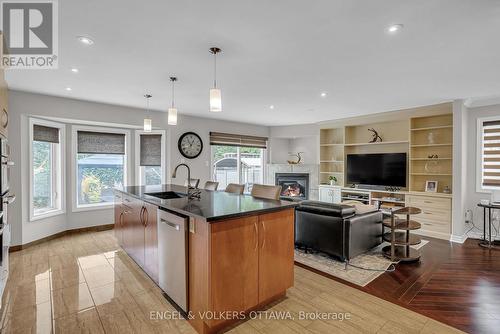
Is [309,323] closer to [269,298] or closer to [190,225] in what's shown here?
[269,298]

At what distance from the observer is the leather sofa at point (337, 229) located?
307 centimetres

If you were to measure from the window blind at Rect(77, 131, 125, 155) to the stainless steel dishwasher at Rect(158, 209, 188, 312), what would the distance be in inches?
135

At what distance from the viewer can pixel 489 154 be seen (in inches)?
171

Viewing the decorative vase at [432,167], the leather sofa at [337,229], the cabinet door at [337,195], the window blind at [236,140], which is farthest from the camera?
the window blind at [236,140]

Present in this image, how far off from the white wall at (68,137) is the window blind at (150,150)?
0.71 ft

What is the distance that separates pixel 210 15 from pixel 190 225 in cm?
163

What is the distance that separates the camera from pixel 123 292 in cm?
253

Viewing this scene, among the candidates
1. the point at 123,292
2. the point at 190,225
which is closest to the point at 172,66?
the point at 190,225

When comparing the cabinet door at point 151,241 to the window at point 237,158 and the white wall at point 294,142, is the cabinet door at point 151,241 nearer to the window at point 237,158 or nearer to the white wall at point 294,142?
the window at point 237,158

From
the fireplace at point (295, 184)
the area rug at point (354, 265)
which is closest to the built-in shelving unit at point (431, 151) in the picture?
the area rug at point (354, 265)

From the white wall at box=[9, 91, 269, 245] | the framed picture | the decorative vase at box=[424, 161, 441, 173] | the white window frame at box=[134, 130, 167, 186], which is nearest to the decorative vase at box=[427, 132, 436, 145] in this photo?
the decorative vase at box=[424, 161, 441, 173]

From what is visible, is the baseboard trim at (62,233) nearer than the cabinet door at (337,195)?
Yes

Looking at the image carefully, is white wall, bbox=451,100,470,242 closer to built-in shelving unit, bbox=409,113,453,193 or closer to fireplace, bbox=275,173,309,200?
built-in shelving unit, bbox=409,113,453,193

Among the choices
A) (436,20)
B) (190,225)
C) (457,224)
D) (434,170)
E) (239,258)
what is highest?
(436,20)
